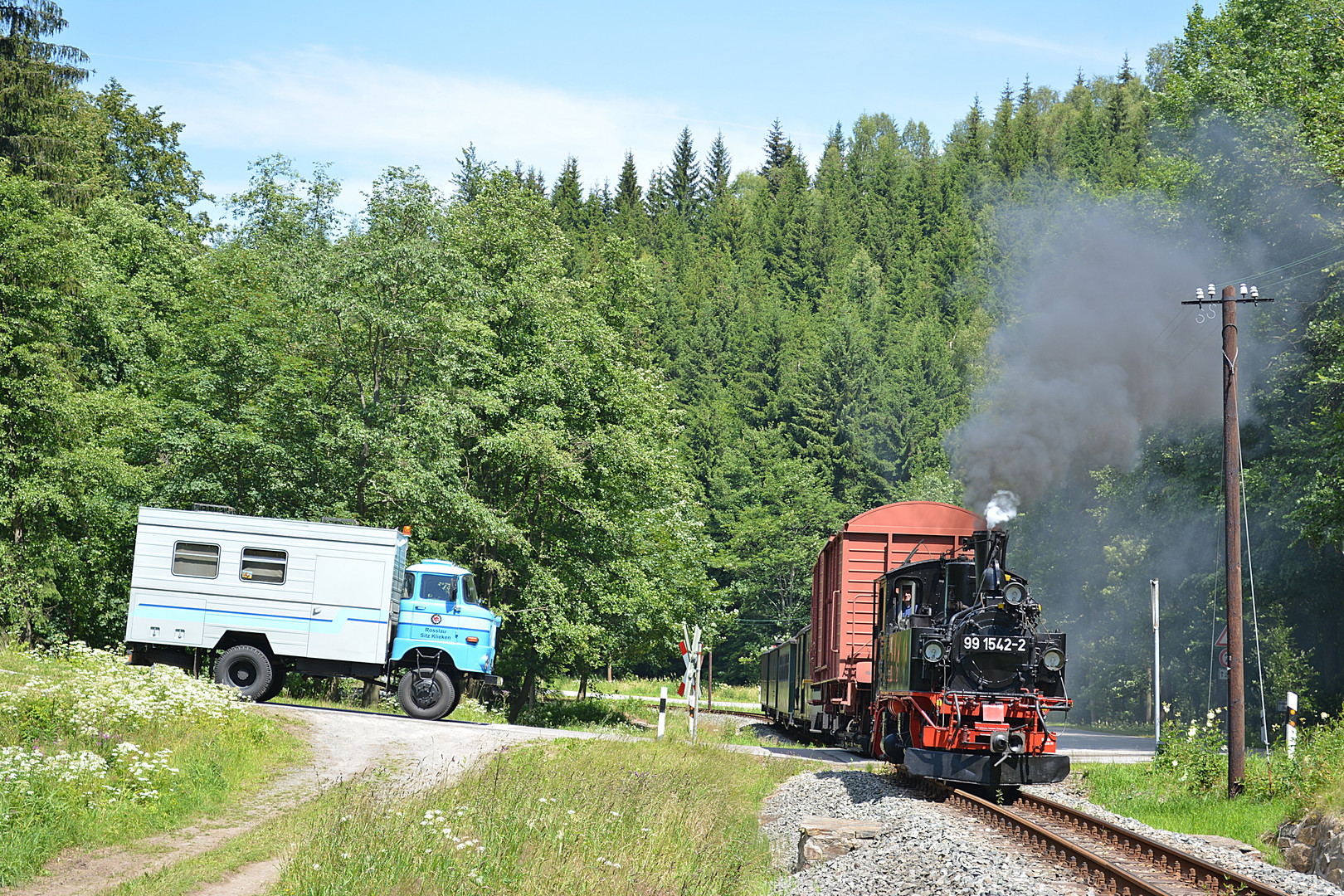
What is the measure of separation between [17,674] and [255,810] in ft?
16.5

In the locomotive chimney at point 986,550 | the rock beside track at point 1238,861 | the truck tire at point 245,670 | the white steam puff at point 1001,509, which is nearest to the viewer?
the rock beside track at point 1238,861

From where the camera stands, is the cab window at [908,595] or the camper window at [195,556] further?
the camper window at [195,556]

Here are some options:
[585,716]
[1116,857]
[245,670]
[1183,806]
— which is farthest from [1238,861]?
[585,716]

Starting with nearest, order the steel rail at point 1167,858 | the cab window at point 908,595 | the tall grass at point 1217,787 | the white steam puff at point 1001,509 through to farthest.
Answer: the steel rail at point 1167,858, the tall grass at point 1217,787, the cab window at point 908,595, the white steam puff at point 1001,509

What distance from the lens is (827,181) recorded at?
370 feet

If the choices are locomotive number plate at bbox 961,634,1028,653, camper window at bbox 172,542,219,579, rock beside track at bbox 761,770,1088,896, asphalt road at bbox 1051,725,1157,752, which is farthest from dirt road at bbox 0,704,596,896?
asphalt road at bbox 1051,725,1157,752

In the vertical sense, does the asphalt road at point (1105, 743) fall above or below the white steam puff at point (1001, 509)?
below

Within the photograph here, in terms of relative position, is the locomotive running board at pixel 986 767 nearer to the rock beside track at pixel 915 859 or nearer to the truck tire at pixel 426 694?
the rock beside track at pixel 915 859

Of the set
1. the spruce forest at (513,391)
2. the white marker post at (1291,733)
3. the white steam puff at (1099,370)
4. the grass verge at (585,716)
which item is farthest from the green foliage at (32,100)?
the white marker post at (1291,733)

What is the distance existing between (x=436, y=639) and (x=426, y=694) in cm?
101

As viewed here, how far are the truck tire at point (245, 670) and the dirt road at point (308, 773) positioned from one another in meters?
0.56

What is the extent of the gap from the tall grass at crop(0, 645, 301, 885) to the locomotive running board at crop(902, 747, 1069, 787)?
321 inches

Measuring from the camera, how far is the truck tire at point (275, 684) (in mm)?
19062

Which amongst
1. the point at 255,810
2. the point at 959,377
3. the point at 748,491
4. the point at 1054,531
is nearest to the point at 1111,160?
the point at 959,377
